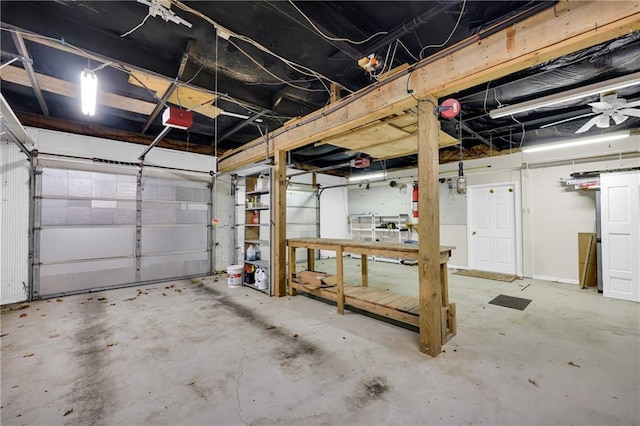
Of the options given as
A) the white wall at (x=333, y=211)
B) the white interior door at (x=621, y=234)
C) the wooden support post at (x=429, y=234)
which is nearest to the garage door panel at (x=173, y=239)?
the white wall at (x=333, y=211)

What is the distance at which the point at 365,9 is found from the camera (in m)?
2.56

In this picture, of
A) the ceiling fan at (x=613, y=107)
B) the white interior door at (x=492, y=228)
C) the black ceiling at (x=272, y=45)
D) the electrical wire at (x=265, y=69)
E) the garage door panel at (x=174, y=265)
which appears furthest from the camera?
the white interior door at (x=492, y=228)

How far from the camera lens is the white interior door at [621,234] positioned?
172 inches

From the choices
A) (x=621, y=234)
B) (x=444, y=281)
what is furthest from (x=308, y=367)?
(x=621, y=234)

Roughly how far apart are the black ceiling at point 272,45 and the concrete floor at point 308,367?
9.67 feet

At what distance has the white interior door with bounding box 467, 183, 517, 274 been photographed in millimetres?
6266

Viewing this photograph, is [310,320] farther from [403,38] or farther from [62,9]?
[62,9]

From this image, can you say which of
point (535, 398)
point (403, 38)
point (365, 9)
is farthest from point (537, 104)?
point (535, 398)

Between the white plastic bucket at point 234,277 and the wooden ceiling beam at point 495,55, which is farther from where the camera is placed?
the white plastic bucket at point 234,277

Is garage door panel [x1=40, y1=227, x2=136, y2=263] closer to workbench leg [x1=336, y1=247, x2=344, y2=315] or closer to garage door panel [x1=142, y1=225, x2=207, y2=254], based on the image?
garage door panel [x1=142, y1=225, x2=207, y2=254]

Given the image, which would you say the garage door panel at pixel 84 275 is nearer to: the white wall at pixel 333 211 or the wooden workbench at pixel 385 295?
the wooden workbench at pixel 385 295

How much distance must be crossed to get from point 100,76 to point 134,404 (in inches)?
152

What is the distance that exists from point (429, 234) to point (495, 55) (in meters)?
1.63

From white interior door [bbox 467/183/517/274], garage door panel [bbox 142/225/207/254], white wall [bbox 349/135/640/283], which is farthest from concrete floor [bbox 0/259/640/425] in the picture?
white interior door [bbox 467/183/517/274]
